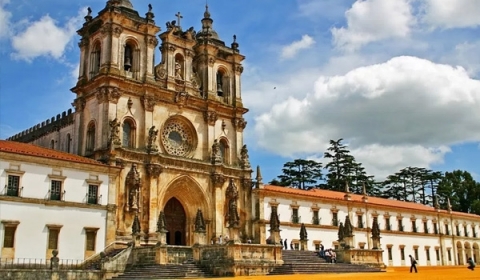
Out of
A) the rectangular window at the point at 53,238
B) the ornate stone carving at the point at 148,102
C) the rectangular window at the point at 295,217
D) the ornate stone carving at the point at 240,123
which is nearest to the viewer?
the rectangular window at the point at 53,238

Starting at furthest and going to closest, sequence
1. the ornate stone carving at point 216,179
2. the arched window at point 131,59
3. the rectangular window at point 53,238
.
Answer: the ornate stone carving at point 216,179 < the arched window at point 131,59 < the rectangular window at point 53,238

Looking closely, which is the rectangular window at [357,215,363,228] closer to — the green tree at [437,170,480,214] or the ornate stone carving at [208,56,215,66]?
the ornate stone carving at [208,56,215,66]

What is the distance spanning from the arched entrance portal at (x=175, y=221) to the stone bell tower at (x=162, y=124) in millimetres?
81

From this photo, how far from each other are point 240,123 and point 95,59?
1397cm

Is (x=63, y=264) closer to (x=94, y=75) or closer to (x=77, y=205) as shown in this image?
(x=77, y=205)

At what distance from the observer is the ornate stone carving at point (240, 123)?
50000mm

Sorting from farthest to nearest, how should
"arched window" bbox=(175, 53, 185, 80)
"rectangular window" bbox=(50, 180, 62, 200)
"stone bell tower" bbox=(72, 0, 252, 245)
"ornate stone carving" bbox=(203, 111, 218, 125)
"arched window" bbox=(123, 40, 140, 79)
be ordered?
"ornate stone carving" bbox=(203, 111, 218, 125), "arched window" bbox=(175, 53, 185, 80), "arched window" bbox=(123, 40, 140, 79), "stone bell tower" bbox=(72, 0, 252, 245), "rectangular window" bbox=(50, 180, 62, 200)

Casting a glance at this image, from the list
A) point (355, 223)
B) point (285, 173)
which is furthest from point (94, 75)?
point (285, 173)

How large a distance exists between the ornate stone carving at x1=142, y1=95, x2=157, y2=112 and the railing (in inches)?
534

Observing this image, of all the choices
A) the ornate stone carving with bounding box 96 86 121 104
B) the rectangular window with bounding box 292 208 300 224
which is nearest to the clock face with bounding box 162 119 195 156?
the ornate stone carving with bounding box 96 86 121 104

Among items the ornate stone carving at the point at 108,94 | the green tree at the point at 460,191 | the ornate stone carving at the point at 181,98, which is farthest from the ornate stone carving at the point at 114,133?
the green tree at the point at 460,191

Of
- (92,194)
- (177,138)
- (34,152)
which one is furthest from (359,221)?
(34,152)

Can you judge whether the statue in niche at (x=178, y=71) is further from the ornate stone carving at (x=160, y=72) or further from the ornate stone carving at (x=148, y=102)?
the ornate stone carving at (x=148, y=102)

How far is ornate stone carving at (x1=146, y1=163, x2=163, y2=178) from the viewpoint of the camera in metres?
41.2
